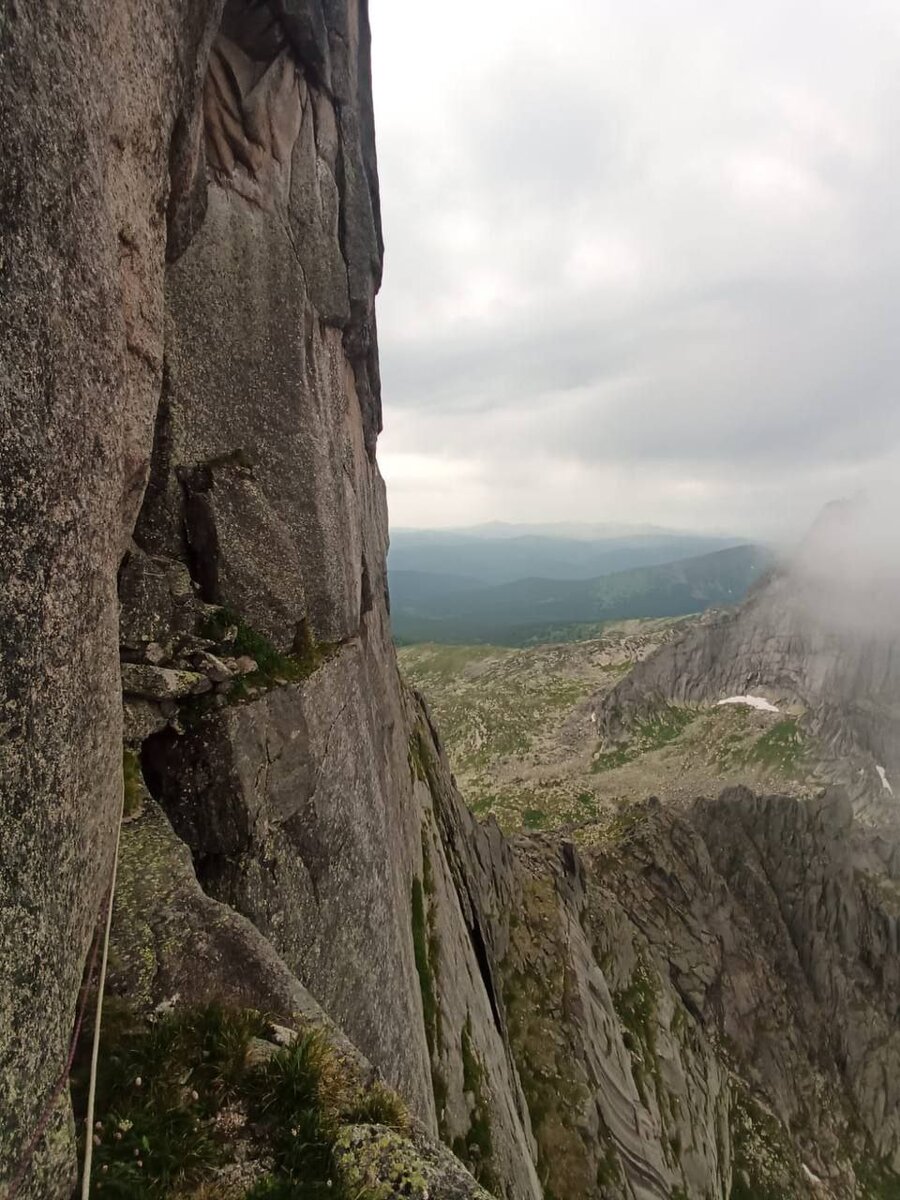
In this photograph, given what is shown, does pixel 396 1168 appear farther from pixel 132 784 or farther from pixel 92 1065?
pixel 132 784

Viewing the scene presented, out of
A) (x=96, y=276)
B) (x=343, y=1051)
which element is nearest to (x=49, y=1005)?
(x=343, y=1051)

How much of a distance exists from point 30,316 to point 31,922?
8.32m

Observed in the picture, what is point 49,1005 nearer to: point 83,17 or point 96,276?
point 96,276

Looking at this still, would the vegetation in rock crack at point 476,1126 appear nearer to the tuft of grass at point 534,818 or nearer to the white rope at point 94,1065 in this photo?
the white rope at point 94,1065

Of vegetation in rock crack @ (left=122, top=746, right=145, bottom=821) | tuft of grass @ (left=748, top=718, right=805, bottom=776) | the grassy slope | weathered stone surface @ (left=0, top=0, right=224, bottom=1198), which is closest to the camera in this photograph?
weathered stone surface @ (left=0, top=0, right=224, bottom=1198)

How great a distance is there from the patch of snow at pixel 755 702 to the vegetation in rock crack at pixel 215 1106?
642 ft

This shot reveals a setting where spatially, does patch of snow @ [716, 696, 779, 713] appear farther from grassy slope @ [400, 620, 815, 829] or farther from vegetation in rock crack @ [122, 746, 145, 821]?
vegetation in rock crack @ [122, 746, 145, 821]

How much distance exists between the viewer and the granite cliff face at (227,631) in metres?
8.45

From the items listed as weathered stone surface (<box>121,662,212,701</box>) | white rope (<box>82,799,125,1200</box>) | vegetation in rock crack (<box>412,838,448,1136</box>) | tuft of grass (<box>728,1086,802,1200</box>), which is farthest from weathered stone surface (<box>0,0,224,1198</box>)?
tuft of grass (<box>728,1086,802,1200</box>)

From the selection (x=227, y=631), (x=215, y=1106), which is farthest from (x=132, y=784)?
(x=215, y=1106)

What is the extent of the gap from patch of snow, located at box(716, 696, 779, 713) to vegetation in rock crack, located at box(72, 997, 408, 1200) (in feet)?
642

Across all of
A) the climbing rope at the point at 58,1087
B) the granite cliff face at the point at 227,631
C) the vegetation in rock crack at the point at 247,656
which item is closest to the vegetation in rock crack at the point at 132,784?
the granite cliff face at the point at 227,631

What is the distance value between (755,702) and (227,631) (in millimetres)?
199138

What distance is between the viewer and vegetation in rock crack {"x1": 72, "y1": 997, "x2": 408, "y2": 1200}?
25.3ft
